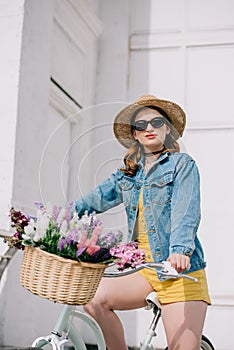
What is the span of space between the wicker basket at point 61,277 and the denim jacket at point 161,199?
0.28 metres

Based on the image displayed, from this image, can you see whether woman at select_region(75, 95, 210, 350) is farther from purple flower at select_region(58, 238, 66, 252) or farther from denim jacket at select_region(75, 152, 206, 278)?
purple flower at select_region(58, 238, 66, 252)

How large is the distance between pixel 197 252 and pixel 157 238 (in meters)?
0.19

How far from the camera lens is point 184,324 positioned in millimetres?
2197

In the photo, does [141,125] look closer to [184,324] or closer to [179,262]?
[179,262]

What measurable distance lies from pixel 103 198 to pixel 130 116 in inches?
13.3

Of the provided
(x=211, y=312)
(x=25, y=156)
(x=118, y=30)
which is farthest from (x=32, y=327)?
(x=118, y=30)

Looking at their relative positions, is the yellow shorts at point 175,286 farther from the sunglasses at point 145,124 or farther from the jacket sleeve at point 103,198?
the sunglasses at point 145,124

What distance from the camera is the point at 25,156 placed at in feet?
11.5

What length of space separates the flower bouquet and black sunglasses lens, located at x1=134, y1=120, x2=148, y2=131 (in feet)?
1.44

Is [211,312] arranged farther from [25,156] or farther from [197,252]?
[197,252]

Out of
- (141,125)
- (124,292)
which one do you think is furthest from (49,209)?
(124,292)

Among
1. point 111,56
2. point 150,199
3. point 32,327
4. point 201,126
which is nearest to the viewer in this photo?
point 150,199

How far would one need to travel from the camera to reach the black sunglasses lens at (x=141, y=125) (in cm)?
213

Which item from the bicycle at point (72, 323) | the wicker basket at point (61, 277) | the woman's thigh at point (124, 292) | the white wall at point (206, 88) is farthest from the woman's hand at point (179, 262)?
the white wall at point (206, 88)
